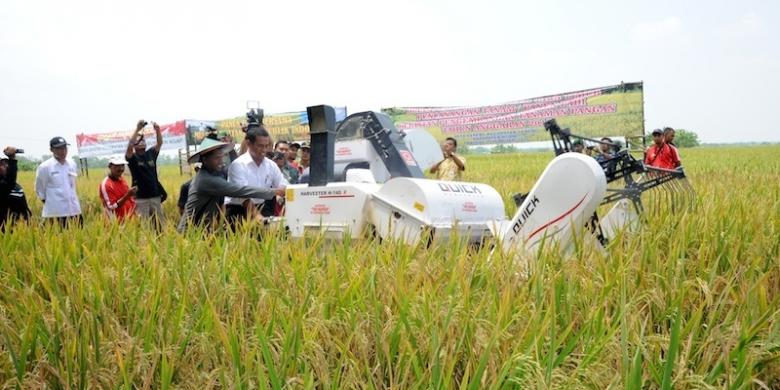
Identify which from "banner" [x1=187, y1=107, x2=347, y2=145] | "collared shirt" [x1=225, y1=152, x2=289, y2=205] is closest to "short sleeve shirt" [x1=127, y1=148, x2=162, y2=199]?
"collared shirt" [x1=225, y1=152, x2=289, y2=205]

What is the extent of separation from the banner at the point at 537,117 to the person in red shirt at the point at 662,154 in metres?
7.79

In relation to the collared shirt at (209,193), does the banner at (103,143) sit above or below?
above

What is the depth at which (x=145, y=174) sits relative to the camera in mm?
7668

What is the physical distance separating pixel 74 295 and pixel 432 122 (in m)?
20.2

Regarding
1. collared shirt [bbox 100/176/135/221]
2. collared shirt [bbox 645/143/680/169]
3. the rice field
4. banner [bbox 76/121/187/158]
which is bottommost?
the rice field

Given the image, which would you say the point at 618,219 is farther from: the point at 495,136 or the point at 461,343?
the point at 495,136

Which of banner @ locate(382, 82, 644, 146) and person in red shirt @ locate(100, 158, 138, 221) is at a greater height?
banner @ locate(382, 82, 644, 146)

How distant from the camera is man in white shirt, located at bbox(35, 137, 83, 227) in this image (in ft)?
24.2

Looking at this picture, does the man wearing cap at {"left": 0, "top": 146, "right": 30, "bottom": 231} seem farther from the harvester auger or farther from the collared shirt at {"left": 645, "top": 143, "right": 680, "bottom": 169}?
the collared shirt at {"left": 645, "top": 143, "right": 680, "bottom": 169}

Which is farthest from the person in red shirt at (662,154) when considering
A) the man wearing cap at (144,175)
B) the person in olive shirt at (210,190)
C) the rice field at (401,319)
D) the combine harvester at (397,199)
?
the man wearing cap at (144,175)

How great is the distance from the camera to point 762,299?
7.45 ft

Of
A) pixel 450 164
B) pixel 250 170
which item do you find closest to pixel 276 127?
pixel 450 164

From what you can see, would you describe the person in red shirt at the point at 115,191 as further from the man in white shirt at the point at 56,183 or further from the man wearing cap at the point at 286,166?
the man wearing cap at the point at 286,166

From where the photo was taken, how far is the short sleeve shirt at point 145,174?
25.0 ft
